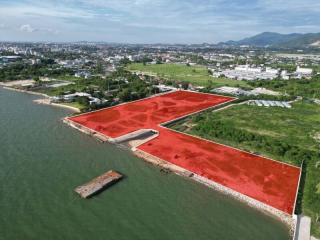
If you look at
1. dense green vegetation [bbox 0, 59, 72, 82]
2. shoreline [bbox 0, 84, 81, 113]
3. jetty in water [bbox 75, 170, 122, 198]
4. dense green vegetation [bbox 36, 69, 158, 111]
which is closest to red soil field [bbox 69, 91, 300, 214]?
dense green vegetation [bbox 36, 69, 158, 111]

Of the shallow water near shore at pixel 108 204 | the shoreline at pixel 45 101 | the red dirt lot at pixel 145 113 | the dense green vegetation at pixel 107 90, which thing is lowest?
the shallow water near shore at pixel 108 204

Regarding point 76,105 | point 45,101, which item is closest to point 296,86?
point 76,105

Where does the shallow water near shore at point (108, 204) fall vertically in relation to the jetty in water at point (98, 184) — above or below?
below

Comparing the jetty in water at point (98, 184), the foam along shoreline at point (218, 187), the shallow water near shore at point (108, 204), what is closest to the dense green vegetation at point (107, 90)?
the foam along shoreline at point (218, 187)

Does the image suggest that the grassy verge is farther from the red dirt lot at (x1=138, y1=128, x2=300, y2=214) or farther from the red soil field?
the red dirt lot at (x1=138, y1=128, x2=300, y2=214)

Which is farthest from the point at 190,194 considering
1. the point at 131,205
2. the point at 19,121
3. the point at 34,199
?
the point at 19,121

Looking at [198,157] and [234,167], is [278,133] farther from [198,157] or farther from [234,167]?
[198,157]

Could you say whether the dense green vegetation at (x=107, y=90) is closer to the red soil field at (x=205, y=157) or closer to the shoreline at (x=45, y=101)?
the shoreline at (x=45, y=101)
